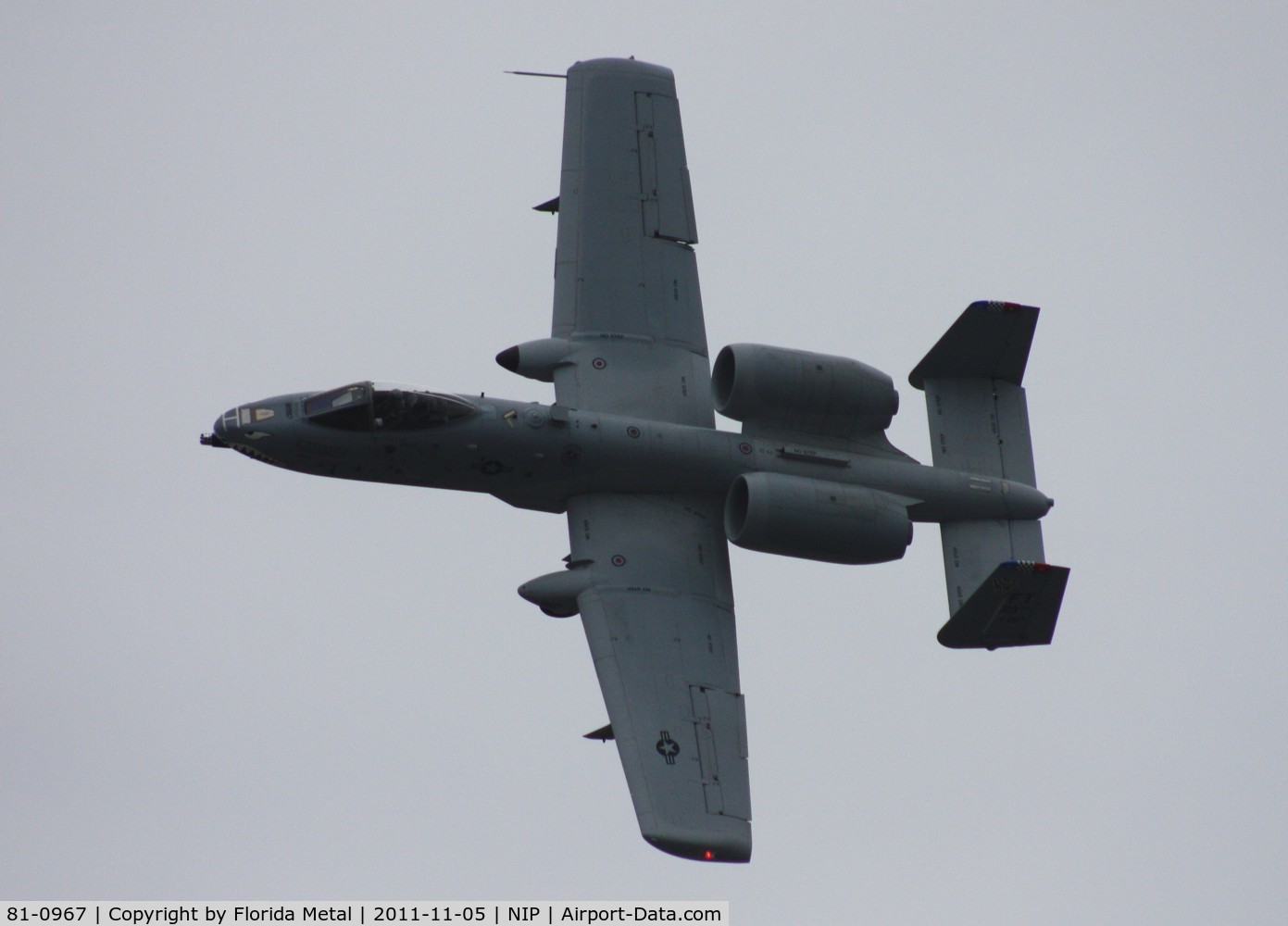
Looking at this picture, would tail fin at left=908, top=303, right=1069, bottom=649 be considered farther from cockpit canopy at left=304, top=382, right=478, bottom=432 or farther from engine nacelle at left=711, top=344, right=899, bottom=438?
cockpit canopy at left=304, top=382, right=478, bottom=432

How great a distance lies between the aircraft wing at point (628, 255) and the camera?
42656 mm

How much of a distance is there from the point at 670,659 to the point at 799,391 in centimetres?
584

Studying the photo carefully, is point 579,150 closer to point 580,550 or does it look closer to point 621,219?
point 621,219

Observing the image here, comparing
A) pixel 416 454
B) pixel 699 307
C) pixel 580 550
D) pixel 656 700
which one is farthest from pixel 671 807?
pixel 699 307

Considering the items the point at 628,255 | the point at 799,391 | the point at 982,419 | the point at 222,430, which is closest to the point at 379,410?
the point at 222,430

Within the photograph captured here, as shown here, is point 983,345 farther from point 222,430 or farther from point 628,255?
point 222,430

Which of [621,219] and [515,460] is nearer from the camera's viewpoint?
[515,460]

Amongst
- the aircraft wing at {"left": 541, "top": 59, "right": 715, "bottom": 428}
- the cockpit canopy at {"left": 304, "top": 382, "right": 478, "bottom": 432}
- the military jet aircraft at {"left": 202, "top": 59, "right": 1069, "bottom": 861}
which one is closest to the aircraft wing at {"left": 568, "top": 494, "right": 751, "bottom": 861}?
the military jet aircraft at {"left": 202, "top": 59, "right": 1069, "bottom": 861}

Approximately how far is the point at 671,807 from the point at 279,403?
10.3 m

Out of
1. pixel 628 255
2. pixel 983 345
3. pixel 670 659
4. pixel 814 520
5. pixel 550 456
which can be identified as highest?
pixel 628 255

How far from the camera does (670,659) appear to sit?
1582 inches

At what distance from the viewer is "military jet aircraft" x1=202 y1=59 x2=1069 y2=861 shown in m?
39.9

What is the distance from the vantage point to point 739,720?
131 ft

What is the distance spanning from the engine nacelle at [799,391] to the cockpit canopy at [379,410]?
5.32 metres
